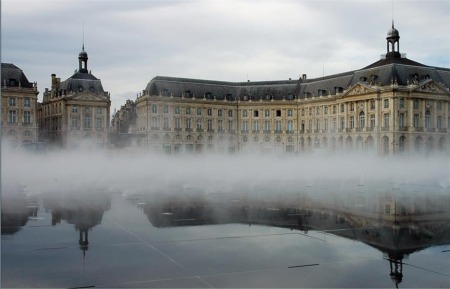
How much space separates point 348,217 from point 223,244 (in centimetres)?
593

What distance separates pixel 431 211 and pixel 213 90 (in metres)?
99.0

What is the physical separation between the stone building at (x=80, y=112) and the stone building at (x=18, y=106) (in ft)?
24.8

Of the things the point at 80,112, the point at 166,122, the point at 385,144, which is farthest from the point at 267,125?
the point at 80,112

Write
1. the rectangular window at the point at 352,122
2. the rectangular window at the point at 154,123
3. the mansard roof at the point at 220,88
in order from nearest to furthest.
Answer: the rectangular window at the point at 352,122 < the rectangular window at the point at 154,123 < the mansard roof at the point at 220,88

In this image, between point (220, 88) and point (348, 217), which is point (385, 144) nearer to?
point (220, 88)

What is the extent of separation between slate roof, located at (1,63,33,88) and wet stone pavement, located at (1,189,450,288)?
8260 centimetres

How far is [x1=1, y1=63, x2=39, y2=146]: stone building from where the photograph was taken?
95.7 meters

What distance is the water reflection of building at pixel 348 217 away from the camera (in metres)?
13.1

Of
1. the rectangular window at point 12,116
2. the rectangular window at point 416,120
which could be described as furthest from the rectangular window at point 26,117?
the rectangular window at point 416,120

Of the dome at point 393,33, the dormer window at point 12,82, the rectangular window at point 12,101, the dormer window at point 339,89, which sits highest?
the dome at point 393,33

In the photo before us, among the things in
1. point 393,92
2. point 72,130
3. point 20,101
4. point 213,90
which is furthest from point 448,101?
point 20,101

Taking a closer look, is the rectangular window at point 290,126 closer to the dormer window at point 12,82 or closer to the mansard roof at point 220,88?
the mansard roof at point 220,88

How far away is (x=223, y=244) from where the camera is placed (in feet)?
41.1

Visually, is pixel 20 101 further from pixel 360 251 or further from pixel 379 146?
pixel 360 251
